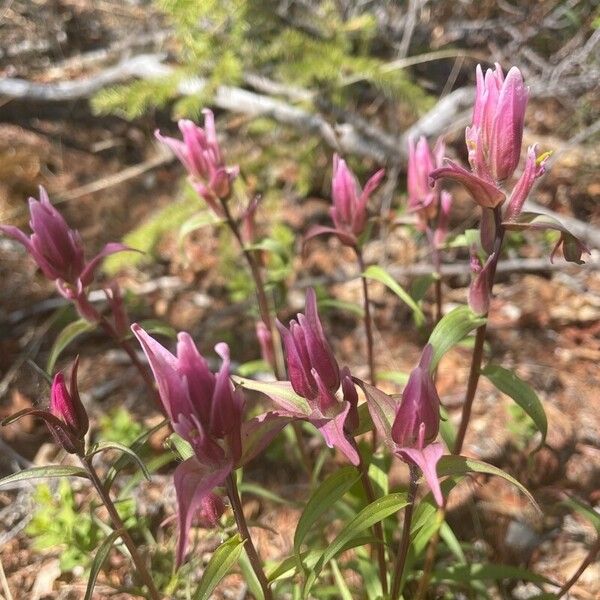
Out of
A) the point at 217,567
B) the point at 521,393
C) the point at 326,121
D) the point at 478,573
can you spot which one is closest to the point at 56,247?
the point at 217,567

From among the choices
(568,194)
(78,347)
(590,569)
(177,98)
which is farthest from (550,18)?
(78,347)

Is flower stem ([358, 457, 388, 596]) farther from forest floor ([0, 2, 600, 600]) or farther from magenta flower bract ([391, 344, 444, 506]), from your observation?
forest floor ([0, 2, 600, 600])

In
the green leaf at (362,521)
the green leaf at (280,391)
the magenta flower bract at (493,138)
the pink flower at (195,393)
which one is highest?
the magenta flower bract at (493,138)

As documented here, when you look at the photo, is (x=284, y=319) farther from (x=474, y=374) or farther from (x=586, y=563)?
(x=586, y=563)

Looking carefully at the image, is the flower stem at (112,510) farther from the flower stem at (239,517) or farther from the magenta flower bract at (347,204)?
the magenta flower bract at (347,204)

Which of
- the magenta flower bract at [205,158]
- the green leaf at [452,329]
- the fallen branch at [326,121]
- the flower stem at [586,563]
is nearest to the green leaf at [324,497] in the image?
the green leaf at [452,329]

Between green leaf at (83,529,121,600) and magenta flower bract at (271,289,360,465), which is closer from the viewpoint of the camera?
magenta flower bract at (271,289,360,465)

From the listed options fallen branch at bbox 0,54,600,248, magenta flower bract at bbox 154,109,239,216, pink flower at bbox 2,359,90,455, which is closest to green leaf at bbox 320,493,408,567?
pink flower at bbox 2,359,90,455
